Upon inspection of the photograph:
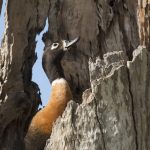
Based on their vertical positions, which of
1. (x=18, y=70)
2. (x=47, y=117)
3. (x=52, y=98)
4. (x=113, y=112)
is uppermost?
(x=18, y=70)

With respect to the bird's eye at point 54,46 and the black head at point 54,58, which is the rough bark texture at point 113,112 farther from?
the bird's eye at point 54,46

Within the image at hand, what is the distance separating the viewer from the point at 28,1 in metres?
6.38

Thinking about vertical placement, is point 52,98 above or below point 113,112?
above

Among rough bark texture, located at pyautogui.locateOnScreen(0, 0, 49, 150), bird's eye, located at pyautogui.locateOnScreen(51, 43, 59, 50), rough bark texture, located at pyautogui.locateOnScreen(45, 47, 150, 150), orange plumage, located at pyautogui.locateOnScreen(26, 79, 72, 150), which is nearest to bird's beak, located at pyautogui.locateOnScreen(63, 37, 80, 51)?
bird's eye, located at pyautogui.locateOnScreen(51, 43, 59, 50)

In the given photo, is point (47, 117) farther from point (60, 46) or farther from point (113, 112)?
point (113, 112)

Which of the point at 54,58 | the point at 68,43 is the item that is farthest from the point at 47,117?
the point at 54,58

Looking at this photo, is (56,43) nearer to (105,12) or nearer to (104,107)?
(105,12)

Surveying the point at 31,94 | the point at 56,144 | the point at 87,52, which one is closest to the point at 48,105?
the point at 31,94

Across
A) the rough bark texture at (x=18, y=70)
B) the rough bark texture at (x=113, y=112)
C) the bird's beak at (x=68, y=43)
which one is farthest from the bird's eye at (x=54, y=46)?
the rough bark texture at (x=113, y=112)

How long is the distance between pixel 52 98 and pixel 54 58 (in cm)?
73

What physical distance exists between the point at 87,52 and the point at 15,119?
3.82 ft

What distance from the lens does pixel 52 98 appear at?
6469 mm

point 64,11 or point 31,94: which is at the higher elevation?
point 64,11

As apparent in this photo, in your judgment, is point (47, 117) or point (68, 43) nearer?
point (47, 117)
